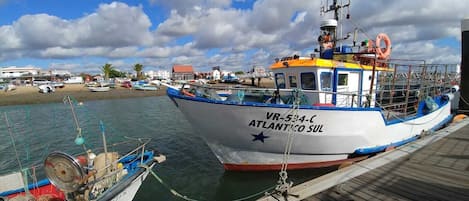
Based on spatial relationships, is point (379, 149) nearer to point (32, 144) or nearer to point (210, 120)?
point (210, 120)

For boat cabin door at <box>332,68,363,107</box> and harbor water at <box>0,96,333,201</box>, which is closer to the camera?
harbor water at <box>0,96,333,201</box>

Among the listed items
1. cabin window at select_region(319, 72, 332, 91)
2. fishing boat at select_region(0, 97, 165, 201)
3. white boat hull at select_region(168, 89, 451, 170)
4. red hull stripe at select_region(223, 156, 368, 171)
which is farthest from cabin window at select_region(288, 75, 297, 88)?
fishing boat at select_region(0, 97, 165, 201)

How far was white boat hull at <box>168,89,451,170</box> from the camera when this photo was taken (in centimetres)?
686

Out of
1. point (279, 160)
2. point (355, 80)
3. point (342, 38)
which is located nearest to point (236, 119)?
point (279, 160)

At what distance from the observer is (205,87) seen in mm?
7352

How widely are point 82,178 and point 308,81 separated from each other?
6.77 meters

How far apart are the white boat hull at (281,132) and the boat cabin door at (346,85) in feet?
3.46

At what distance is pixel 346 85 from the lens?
8.84 meters

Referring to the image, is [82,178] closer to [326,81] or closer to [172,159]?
[172,159]

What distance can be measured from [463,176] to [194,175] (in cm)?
735

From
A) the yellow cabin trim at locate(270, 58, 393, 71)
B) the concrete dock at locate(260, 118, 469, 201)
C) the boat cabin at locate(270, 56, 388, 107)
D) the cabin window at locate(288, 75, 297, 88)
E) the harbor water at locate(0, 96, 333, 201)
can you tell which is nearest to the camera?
the concrete dock at locate(260, 118, 469, 201)

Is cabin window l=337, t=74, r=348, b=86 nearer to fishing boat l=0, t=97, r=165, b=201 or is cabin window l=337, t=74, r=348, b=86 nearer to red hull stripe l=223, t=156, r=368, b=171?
red hull stripe l=223, t=156, r=368, b=171

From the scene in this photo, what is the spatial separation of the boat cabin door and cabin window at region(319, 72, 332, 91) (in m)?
0.16

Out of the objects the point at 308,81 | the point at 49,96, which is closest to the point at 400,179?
the point at 308,81
